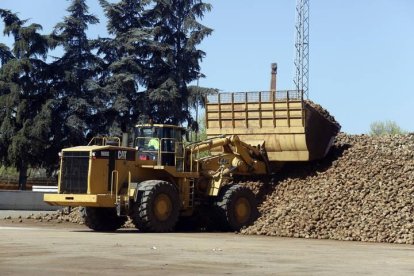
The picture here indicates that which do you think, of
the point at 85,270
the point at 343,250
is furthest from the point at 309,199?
the point at 85,270

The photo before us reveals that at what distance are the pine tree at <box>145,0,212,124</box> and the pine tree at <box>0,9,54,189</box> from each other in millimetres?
6781

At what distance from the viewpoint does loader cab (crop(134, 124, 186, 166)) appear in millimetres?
22609

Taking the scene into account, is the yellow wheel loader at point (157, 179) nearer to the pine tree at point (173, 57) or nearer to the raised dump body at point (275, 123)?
the raised dump body at point (275, 123)

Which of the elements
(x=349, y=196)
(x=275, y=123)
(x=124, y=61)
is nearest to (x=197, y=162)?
(x=275, y=123)

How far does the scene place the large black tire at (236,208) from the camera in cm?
2311

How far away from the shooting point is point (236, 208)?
2334cm

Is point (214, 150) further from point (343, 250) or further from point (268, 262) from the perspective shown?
point (268, 262)

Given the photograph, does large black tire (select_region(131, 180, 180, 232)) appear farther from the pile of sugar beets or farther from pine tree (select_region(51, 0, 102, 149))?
pine tree (select_region(51, 0, 102, 149))

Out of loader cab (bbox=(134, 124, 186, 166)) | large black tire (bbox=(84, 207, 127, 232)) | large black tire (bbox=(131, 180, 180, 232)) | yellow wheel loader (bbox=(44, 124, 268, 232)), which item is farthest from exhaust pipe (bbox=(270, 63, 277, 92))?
large black tire (bbox=(84, 207, 127, 232))

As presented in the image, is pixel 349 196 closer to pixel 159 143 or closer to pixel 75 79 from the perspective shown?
pixel 159 143

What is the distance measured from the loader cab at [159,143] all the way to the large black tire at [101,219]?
7.11 ft

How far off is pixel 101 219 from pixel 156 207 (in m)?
2.48

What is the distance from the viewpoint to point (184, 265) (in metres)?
12.0

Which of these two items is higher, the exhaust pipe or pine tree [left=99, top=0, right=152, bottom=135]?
pine tree [left=99, top=0, right=152, bottom=135]
